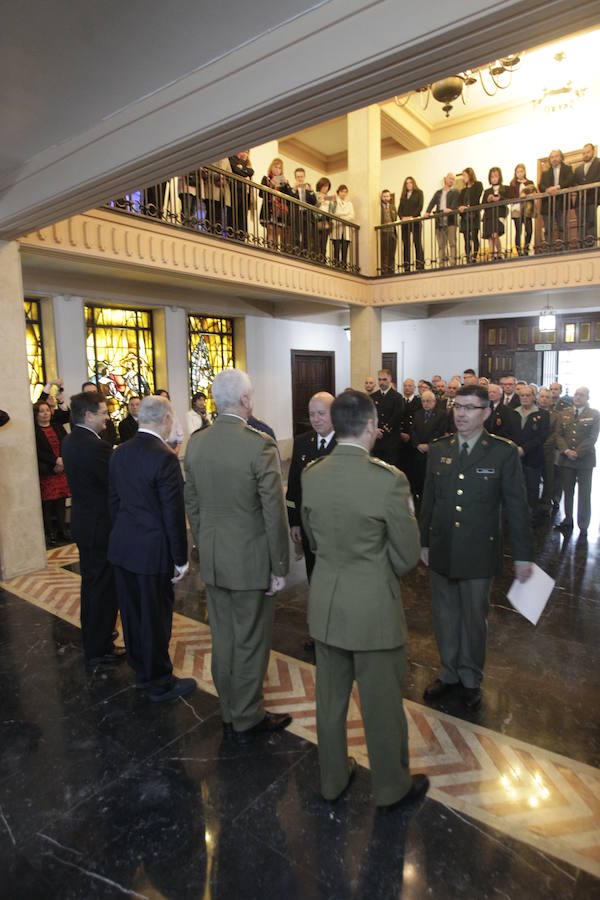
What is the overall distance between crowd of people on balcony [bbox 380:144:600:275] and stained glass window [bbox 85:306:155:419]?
463 centimetres

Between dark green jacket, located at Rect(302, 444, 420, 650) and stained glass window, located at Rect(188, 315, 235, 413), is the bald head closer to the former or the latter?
dark green jacket, located at Rect(302, 444, 420, 650)

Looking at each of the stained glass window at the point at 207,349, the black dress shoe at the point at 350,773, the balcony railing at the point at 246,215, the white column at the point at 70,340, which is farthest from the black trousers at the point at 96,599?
the stained glass window at the point at 207,349

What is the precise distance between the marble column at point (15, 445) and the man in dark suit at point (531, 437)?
5.10 meters

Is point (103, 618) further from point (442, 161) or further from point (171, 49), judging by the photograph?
point (442, 161)

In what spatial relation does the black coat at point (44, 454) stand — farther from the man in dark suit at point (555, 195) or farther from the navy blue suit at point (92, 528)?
the man in dark suit at point (555, 195)

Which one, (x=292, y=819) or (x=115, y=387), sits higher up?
(x=115, y=387)

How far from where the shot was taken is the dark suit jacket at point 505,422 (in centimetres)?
623

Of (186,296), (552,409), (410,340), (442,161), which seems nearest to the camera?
(552,409)

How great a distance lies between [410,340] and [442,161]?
13.5 feet

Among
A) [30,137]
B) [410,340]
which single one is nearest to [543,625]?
[30,137]

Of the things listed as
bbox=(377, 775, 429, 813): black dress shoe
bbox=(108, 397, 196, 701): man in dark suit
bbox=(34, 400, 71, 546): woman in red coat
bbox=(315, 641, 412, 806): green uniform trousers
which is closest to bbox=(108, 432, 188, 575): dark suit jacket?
bbox=(108, 397, 196, 701): man in dark suit

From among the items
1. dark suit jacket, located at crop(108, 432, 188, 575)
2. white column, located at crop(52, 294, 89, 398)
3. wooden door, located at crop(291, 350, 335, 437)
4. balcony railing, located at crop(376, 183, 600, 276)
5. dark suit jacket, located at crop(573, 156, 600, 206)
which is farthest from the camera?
wooden door, located at crop(291, 350, 335, 437)

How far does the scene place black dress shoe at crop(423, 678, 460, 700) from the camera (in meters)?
2.88

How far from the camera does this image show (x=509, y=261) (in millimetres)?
8812
